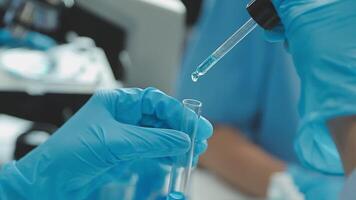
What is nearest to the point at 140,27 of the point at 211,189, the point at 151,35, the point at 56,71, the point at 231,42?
the point at 151,35

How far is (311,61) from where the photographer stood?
588 millimetres

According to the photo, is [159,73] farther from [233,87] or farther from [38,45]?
[38,45]

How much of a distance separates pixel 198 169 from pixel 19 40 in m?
0.61

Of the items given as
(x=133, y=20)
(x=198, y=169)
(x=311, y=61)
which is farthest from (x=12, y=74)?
(x=311, y=61)

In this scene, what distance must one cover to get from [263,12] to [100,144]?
26 centimetres

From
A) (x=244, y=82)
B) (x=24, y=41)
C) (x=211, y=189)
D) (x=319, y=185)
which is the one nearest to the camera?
(x=319, y=185)

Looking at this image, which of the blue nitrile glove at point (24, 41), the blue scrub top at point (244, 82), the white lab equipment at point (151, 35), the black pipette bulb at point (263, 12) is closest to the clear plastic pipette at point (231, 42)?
the black pipette bulb at point (263, 12)

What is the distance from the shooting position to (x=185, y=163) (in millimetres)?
680

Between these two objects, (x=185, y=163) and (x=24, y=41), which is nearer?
(x=185, y=163)

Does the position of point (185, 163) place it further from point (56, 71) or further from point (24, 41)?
point (24, 41)

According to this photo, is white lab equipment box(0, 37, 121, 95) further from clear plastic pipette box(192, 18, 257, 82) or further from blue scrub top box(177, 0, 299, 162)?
clear plastic pipette box(192, 18, 257, 82)

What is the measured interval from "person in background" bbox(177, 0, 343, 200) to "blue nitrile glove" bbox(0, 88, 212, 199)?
1.62ft

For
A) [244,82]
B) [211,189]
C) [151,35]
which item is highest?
[151,35]

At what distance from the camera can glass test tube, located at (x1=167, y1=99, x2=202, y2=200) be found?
0.65 m
